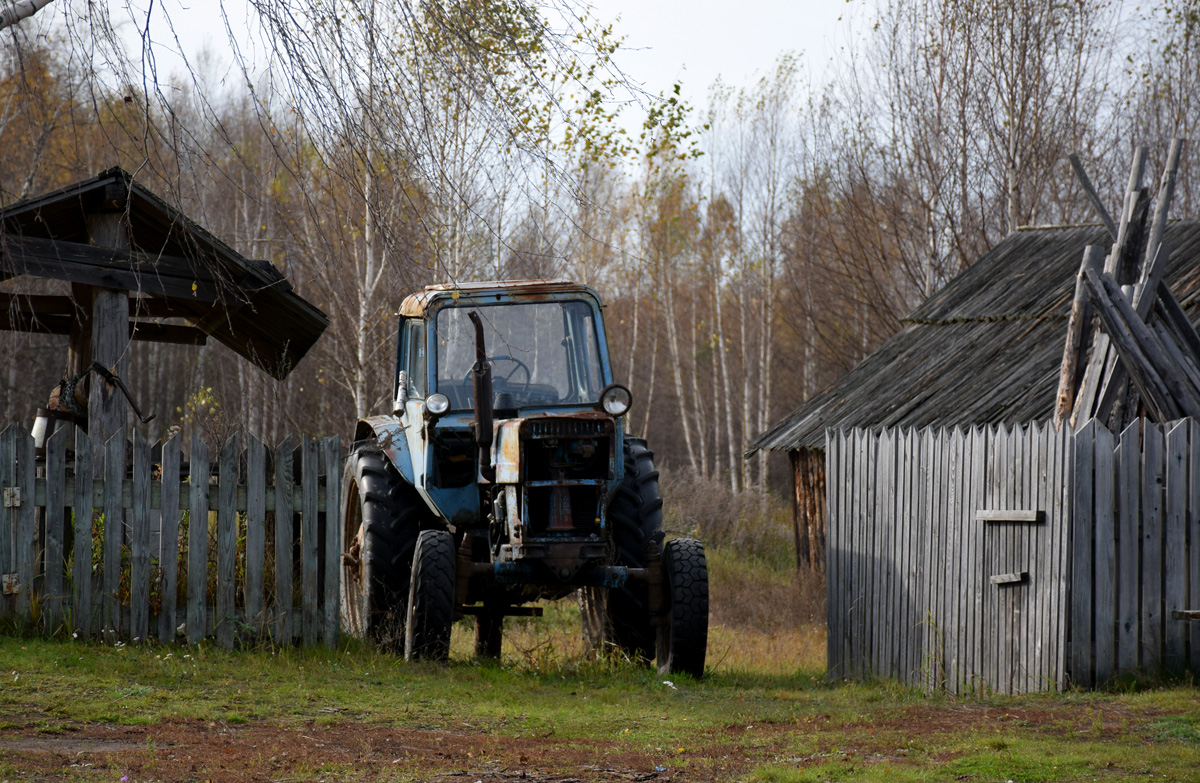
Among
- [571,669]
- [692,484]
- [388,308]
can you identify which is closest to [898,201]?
[692,484]

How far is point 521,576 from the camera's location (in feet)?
23.0

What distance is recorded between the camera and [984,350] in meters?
13.5

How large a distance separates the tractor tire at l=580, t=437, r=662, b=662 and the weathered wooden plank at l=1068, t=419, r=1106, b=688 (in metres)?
2.53

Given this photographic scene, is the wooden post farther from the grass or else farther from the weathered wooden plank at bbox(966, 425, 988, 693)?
the weathered wooden plank at bbox(966, 425, 988, 693)

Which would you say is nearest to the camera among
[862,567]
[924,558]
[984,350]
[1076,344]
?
[924,558]

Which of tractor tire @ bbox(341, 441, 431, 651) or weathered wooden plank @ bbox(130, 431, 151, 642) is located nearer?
weathered wooden plank @ bbox(130, 431, 151, 642)

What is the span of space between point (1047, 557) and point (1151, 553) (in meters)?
0.62

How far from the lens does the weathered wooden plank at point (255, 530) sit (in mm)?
7426

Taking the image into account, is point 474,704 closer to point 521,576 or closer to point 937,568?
point 521,576

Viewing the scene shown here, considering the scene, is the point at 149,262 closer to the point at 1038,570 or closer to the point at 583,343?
the point at 583,343

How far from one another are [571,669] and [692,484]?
16100 mm

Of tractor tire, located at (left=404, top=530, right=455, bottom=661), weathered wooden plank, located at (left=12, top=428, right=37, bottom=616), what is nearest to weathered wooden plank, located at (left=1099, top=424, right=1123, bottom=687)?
tractor tire, located at (left=404, top=530, right=455, bottom=661)

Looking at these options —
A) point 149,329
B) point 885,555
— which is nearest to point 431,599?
point 885,555

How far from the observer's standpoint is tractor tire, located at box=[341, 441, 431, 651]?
737 centimetres
